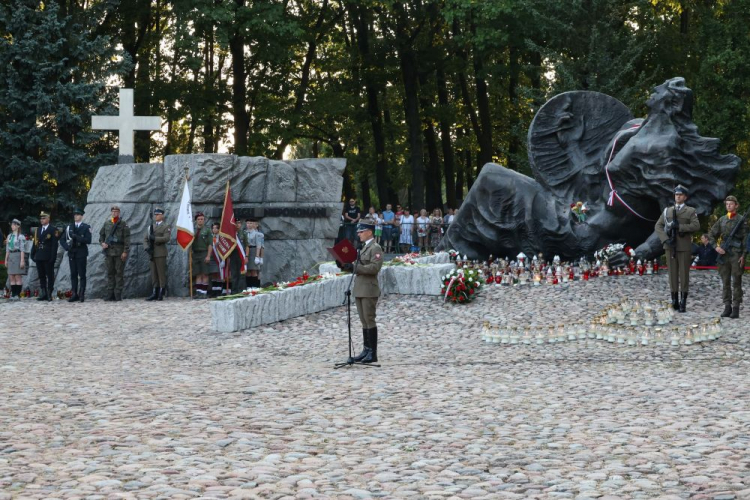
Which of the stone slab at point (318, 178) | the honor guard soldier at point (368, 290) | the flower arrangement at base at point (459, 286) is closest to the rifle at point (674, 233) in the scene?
the flower arrangement at base at point (459, 286)

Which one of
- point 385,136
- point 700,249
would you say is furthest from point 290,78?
point 700,249

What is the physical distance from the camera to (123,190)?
776 inches

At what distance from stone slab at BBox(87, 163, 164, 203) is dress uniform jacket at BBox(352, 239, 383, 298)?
9523 millimetres

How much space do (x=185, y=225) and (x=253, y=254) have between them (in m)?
1.52

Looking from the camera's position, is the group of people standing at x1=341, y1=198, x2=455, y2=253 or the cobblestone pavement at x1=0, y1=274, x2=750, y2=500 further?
the group of people standing at x1=341, y1=198, x2=455, y2=253

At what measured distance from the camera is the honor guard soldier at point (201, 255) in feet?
62.1

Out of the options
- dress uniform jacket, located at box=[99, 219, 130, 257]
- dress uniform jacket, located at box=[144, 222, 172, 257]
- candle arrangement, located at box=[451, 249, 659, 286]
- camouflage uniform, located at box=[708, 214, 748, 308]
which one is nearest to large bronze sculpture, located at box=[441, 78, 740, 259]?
candle arrangement, located at box=[451, 249, 659, 286]

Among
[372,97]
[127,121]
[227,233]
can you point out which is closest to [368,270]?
[227,233]

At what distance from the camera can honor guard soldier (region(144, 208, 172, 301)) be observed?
18.8m

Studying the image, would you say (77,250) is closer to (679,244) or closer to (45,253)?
(45,253)

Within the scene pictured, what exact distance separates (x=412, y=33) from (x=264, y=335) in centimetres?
2443

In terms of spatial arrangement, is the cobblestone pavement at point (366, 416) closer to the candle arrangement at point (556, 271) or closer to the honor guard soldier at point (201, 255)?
the candle arrangement at point (556, 271)

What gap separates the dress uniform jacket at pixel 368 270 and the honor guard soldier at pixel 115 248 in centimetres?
873

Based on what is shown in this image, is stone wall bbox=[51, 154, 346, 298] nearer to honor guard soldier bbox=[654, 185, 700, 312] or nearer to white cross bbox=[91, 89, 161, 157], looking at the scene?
white cross bbox=[91, 89, 161, 157]
